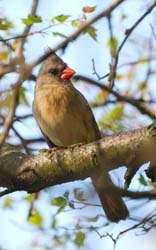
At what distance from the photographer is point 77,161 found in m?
3.92

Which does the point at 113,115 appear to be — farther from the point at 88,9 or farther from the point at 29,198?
the point at 88,9

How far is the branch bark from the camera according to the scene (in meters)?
3.58

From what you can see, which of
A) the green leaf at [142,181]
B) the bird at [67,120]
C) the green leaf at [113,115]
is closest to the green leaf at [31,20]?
the bird at [67,120]

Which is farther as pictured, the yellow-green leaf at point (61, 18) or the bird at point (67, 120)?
the bird at point (67, 120)

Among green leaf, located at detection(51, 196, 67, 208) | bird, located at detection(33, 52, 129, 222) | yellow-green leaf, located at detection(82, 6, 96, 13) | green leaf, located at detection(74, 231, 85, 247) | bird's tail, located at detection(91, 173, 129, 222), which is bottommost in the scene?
green leaf, located at detection(74, 231, 85, 247)

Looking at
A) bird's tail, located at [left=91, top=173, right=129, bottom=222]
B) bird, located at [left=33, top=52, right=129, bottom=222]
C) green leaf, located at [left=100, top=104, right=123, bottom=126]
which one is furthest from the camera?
green leaf, located at [left=100, top=104, right=123, bottom=126]

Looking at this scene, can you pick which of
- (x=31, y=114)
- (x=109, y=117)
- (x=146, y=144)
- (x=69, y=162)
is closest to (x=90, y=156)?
(x=69, y=162)

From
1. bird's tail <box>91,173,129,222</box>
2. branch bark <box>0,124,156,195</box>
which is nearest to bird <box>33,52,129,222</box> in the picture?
bird's tail <box>91,173,129,222</box>

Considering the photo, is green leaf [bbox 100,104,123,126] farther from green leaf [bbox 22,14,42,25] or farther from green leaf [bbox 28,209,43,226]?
green leaf [bbox 22,14,42,25]

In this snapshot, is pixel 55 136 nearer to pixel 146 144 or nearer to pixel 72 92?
pixel 72 92

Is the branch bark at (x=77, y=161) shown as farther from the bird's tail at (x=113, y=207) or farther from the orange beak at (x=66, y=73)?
the orange beak at (x=66, y=73)

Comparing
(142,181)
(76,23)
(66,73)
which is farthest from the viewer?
(66,73)

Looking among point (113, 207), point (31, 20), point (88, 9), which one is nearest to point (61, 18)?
point (88, 9)

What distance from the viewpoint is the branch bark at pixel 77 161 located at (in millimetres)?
3576
